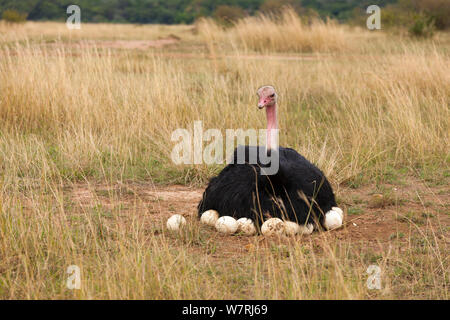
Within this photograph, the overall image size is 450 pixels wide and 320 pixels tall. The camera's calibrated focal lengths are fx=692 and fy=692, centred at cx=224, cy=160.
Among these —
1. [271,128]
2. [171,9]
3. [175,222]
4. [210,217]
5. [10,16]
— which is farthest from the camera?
→ [171,9]

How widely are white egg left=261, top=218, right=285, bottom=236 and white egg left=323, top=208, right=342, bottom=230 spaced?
0.46 m

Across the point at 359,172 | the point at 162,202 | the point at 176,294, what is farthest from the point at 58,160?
the point at 176,294

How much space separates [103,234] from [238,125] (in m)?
3.51

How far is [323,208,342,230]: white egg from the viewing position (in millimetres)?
5148

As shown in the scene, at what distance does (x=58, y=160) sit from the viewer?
23.0ft

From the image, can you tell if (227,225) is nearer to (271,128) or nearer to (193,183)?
(271,128)

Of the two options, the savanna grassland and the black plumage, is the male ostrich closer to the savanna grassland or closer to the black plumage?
the black plumage

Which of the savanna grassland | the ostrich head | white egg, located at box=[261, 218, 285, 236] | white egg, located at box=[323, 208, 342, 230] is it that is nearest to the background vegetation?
the savanna grassland

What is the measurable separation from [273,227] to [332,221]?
549 mm

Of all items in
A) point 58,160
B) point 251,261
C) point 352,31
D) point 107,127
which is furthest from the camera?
point 352,31

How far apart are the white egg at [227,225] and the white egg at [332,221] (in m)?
0.69

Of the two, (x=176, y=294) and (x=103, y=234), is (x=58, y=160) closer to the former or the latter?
(x=103, y=234)

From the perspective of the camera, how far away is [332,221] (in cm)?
514

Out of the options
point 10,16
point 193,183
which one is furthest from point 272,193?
point 10,16
